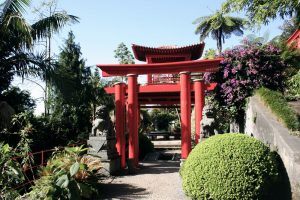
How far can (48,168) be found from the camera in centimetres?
621

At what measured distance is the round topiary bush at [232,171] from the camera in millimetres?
5480

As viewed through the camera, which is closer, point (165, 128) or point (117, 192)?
point (117, 192)

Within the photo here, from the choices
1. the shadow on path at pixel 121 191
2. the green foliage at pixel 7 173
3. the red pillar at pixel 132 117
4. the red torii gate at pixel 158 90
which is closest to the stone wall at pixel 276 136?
the red torii gate at pixel 158 90

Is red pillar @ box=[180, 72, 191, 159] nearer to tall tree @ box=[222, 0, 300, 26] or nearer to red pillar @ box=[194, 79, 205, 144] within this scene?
red pillar @ box=[194, 79, 205, 144]

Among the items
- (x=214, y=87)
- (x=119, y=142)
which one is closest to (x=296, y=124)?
(x=214, y=87)

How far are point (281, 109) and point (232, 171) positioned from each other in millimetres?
3060

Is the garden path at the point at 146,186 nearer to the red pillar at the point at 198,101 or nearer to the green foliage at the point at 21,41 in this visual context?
the red pillar at the point at 198,101

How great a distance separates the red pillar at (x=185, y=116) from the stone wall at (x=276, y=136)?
1959mm

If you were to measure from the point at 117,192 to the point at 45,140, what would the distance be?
6.93 meters

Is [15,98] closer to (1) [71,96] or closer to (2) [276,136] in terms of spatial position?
(1) [71,96]

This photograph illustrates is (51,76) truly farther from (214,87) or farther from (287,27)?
(287,27)

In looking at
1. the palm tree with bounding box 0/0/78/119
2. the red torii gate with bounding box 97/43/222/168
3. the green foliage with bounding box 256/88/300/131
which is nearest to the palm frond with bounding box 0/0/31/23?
the palm tree with bounding box 0/0/78/119

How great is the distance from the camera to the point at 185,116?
10.7 meters

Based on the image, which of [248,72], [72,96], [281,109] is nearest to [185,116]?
[248,72]
